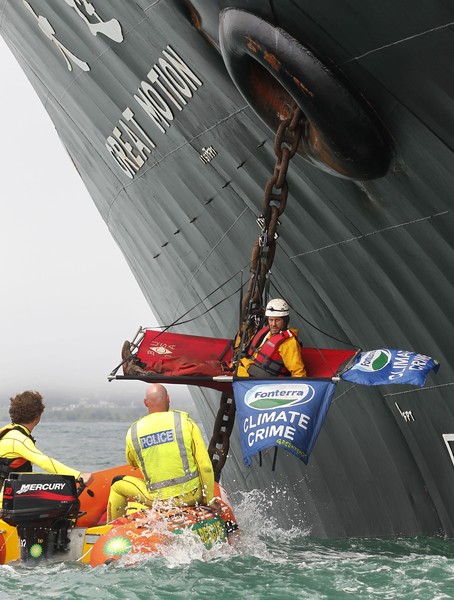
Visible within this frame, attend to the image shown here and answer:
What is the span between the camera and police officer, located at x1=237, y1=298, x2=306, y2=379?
23.1ft

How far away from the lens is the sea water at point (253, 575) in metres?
5.49

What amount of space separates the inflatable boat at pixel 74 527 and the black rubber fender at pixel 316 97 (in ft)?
8.58

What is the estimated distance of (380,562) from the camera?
6590mm

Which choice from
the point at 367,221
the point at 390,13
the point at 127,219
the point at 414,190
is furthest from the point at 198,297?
the point at 390,13

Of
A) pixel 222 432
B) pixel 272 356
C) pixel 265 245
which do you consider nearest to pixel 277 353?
pixel 272 356

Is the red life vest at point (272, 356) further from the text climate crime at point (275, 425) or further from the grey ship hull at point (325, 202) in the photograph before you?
the grey ship hull at point (325, 202)

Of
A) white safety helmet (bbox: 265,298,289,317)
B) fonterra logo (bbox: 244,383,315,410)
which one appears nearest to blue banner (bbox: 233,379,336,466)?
fonterra logo (bbox: 244,383,315,410)

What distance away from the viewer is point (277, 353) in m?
7.07

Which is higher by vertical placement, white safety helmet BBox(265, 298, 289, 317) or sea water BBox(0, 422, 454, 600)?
white safety helmet BBox(265, 298, 289, 317)

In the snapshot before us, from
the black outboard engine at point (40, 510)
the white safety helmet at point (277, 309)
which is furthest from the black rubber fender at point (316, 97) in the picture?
the black outboard engine at point (40, 510)

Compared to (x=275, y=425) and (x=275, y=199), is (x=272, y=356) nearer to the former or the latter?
(x=275, y=425)

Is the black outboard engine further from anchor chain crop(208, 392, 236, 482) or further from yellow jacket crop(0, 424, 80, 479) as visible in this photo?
anchor chain crop(208, 392, 236, 482)

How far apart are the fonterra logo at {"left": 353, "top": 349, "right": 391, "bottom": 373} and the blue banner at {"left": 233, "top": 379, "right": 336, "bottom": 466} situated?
249 millimetres

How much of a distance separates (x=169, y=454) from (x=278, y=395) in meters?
1.00
